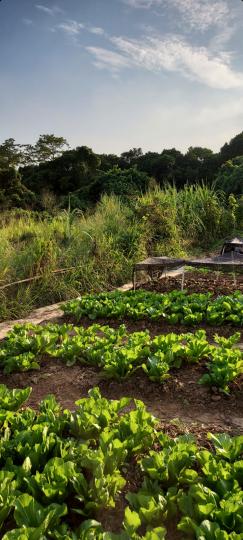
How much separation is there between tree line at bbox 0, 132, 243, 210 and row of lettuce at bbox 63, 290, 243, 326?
49.7ft

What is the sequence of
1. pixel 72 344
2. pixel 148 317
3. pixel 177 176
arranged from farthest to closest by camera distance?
1. pixel 177 176
2. pixel 148 317
3. pixel 72 344

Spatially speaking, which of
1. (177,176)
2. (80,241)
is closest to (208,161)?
(177,176)

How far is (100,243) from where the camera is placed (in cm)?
806

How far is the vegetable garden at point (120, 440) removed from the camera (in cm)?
197

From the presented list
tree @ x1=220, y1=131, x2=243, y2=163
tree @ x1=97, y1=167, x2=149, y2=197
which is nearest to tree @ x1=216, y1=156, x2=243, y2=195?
tree @ x1=97, y1=167, x2=149, y2=197

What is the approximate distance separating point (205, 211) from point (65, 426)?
9.76 metres

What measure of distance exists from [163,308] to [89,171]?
26.8 metres

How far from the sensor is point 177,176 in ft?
86.3

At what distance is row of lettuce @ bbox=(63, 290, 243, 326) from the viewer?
16.3 ft

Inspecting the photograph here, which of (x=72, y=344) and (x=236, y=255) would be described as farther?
(x=236, y=255)

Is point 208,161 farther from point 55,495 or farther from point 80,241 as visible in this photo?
point 55,495

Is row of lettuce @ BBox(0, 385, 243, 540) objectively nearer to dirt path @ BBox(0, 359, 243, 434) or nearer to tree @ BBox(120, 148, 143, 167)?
dirt path @ BBox(0, 359, 243, 434)

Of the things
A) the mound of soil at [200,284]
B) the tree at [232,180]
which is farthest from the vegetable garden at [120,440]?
the tree at [232,180]

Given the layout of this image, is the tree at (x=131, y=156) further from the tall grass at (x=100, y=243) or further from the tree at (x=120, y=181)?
the tall grass at (x=100, y=243)
